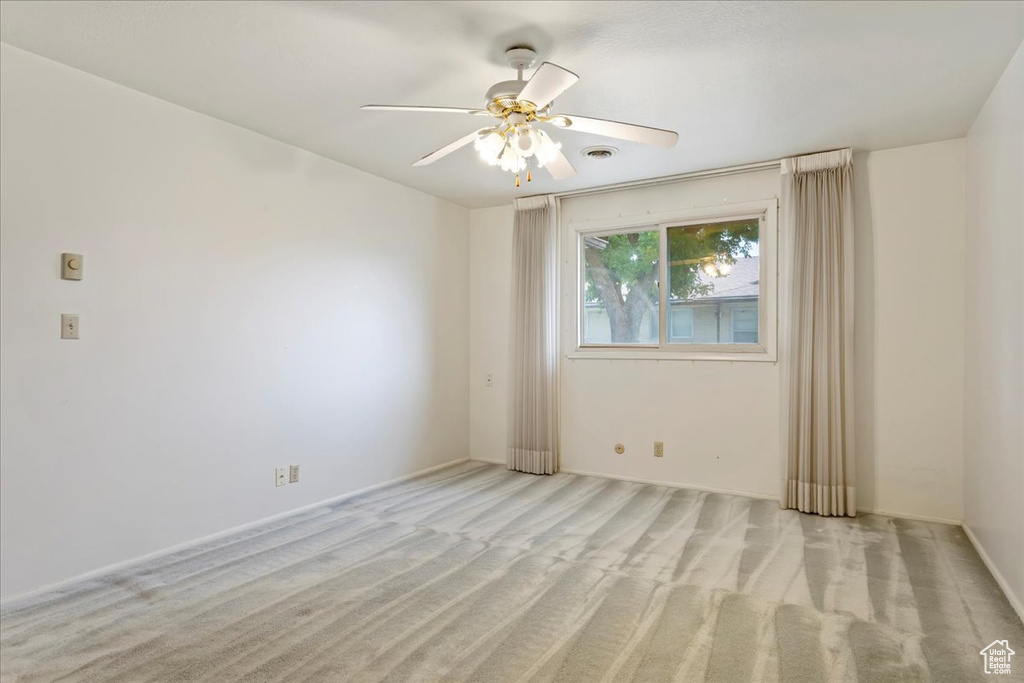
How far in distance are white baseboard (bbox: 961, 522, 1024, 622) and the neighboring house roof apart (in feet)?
6.62

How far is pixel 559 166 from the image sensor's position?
2.94m

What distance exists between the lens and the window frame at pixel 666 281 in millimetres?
4145

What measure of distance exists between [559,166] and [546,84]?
0.82 metres

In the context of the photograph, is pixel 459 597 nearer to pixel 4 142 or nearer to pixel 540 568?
pixel 540 568

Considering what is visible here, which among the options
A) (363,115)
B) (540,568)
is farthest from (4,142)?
(540,568)

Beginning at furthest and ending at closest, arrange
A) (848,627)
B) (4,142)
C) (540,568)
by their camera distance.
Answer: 1. (540,568)
2. (4,142)
3. (848,627)

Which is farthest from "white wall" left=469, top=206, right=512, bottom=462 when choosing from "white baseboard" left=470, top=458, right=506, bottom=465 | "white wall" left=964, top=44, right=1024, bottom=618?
"white wall" left=964, top=44, right=1024, bottom=618

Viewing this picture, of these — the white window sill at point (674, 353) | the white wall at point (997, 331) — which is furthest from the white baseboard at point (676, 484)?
the white wall at point (997, 331)

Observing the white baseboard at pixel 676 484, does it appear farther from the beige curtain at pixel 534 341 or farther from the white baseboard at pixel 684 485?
the beige curtain at pixel 534 341

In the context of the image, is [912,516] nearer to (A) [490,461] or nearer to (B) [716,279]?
(B) [716,279]

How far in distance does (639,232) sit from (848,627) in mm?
3294

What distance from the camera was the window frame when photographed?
13.6 ft

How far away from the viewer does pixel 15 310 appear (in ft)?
8.14

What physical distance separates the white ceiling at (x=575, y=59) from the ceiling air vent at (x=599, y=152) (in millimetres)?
173
